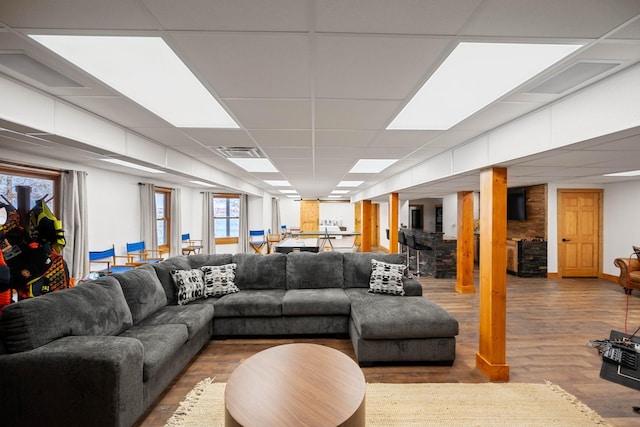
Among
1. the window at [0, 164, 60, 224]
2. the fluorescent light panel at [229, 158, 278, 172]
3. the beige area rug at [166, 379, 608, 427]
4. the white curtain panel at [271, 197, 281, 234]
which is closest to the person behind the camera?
the beige area rug at [166, 379, 608, 427]

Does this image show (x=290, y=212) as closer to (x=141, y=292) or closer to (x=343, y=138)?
(x=141, y=292)

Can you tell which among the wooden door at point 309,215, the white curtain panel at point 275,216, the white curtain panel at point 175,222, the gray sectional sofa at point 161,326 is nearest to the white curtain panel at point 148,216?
the white curtain panel at point 175,222

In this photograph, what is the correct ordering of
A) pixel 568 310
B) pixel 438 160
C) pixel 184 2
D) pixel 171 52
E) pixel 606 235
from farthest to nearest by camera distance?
pixel 606 235, pixel 568 310, pixel 438 160, pixel 171 52, pixel 184 2

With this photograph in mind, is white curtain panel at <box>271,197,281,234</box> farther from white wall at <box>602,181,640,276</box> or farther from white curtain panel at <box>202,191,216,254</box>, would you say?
white wall at <box>602,181,640,276</box>

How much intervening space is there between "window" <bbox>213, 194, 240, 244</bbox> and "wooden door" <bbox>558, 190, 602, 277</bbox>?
9304mm

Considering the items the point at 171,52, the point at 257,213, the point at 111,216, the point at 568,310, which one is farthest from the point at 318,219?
the point at 171,52

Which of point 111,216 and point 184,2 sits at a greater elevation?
point 184,2

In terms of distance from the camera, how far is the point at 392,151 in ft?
11.0

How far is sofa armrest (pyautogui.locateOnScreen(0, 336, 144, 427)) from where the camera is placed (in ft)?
5.65

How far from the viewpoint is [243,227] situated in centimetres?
921

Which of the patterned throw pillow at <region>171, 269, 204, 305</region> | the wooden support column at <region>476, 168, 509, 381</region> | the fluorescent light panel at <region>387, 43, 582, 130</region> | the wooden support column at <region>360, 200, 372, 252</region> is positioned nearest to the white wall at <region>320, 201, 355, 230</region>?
the wooden support column at <region>360, 200, 372, 252</region>

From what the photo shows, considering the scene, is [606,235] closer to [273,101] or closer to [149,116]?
[273,101]

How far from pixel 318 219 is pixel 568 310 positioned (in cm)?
1064

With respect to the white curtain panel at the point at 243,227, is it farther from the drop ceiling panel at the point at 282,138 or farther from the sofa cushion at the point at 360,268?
the drop ceiling panel at the point at 282,138
